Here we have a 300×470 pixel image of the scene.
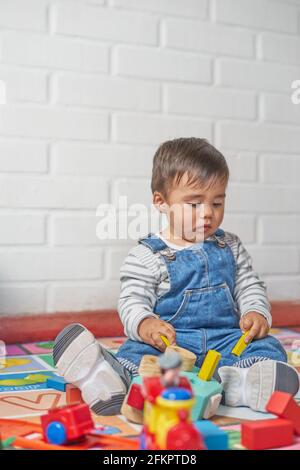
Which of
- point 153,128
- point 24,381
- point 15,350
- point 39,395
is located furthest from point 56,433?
point 153,128

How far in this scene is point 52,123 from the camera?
1.77m

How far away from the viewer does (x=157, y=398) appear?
31.0 inches

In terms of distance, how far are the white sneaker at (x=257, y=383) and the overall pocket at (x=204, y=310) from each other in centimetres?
15

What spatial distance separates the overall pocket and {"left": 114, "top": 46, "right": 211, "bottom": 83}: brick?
76cm

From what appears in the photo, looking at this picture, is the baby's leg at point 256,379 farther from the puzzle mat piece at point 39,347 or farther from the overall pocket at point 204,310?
the puzzle mat piece at point 39,347

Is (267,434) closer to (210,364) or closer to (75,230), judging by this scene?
(210,364)

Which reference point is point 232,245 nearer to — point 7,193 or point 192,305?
point 192,305

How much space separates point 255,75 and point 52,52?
597 millimetres

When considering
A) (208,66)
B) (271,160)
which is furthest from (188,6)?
(271,160)

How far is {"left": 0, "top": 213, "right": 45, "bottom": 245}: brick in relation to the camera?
173cm

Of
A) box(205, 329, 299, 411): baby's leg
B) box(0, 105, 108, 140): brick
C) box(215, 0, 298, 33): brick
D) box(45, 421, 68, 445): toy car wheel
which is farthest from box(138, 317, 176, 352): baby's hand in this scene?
box(215, 0, 298, 33): brick

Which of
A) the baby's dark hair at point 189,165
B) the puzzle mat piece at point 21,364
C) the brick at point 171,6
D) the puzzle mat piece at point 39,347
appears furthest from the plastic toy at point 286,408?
the brick at point 171,6

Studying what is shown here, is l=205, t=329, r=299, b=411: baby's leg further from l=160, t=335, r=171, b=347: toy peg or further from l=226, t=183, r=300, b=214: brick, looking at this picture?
l=226, t=183, r=300, b=214: brick

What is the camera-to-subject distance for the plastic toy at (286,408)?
0.98 meters
